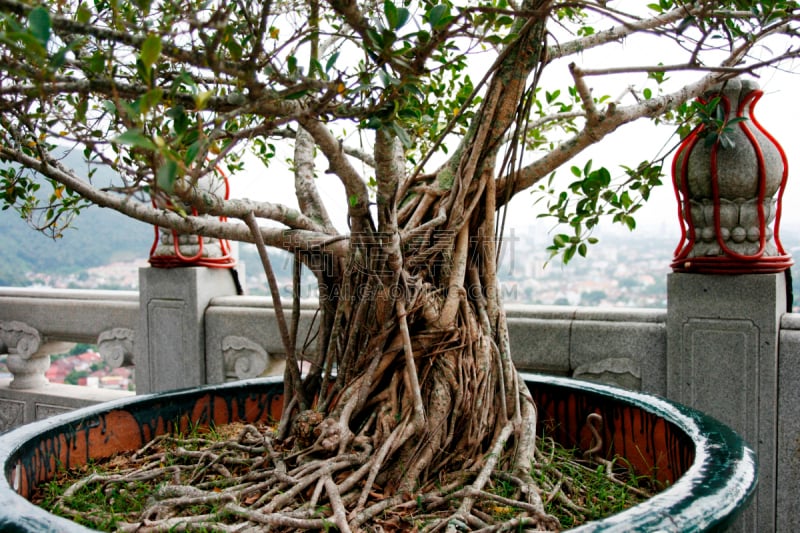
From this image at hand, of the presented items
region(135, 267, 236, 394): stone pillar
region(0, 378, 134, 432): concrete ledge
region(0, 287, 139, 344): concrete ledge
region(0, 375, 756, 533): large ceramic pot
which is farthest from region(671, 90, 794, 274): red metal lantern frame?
region(0, 378, 134, 432): concrete ledge

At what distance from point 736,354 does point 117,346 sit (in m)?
2.72

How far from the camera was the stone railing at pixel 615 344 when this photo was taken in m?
2.16

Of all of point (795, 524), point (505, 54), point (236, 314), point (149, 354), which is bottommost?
point (795, 524)

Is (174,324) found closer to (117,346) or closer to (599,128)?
(117,346)

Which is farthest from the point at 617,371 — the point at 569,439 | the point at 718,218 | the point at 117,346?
the point at 117,346

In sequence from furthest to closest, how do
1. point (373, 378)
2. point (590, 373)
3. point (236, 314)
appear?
point (236, 314)
point (590, 373)
point (373, 378)

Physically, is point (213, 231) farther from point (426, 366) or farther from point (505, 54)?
point (505, 54)

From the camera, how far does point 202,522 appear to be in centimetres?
115

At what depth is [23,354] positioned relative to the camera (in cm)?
352

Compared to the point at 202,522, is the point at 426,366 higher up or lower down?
higher up

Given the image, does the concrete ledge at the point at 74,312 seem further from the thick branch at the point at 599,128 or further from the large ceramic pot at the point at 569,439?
the thick branch at the point at 599,128

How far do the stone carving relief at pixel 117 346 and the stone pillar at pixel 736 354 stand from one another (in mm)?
2466

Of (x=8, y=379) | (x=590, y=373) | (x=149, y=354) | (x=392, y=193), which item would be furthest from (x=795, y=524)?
(x=8, y=379)

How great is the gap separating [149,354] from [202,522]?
2188 millimetres
